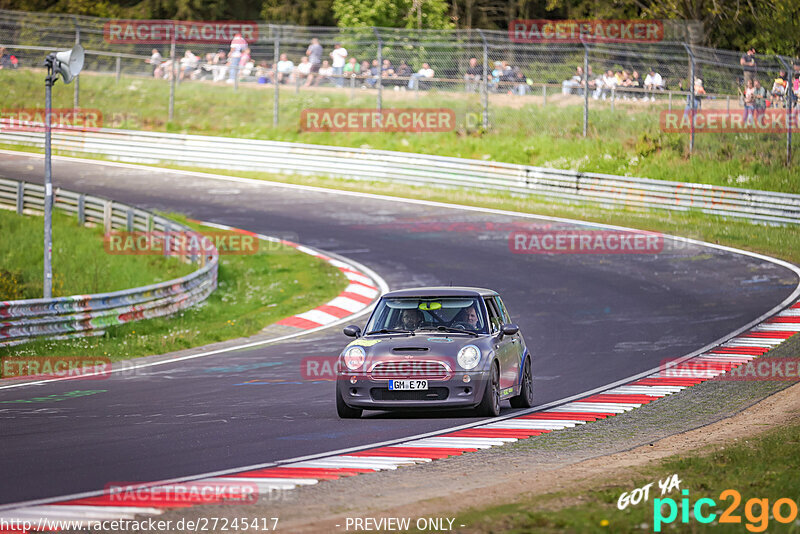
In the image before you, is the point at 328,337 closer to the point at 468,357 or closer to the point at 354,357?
the point at 354,357

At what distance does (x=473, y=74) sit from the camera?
1358 inches

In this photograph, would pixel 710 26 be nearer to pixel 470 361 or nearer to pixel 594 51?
pixel 594 51

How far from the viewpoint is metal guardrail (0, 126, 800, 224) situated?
92.0 ft

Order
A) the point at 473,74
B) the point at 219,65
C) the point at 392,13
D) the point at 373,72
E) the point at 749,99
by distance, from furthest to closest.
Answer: the point at 392,13, the point at 219,65, the point at 373,72, the point at 473,74, the point at 749,99

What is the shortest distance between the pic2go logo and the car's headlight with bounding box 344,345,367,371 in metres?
4.72

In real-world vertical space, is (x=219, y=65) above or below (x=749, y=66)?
below

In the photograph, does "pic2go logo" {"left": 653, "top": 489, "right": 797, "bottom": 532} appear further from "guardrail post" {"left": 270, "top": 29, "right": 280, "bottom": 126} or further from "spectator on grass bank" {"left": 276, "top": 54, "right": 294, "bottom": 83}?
"spectator on grass bank" {"left": 276, "top": 54, "right": 294, "bottom": 83}

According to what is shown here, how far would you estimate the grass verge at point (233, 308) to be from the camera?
17328mm

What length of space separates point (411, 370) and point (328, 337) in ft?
23.2

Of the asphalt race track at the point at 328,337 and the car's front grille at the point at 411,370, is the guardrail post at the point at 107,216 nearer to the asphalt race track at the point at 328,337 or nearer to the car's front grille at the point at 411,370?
the asphalt race track at the point at 328,337

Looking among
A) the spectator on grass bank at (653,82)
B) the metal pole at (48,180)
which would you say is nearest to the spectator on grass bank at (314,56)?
the spectator on grass bank at (653,82)

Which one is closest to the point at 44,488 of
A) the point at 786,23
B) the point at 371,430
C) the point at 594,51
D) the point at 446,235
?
the point at 371,430

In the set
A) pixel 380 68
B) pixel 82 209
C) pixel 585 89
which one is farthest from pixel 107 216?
pixel 585 89

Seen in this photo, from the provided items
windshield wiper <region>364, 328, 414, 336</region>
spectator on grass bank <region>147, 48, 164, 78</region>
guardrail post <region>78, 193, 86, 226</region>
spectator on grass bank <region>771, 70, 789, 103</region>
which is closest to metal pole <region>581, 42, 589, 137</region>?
spectator on grass bank <region>771, 70, 789, 103</region>
